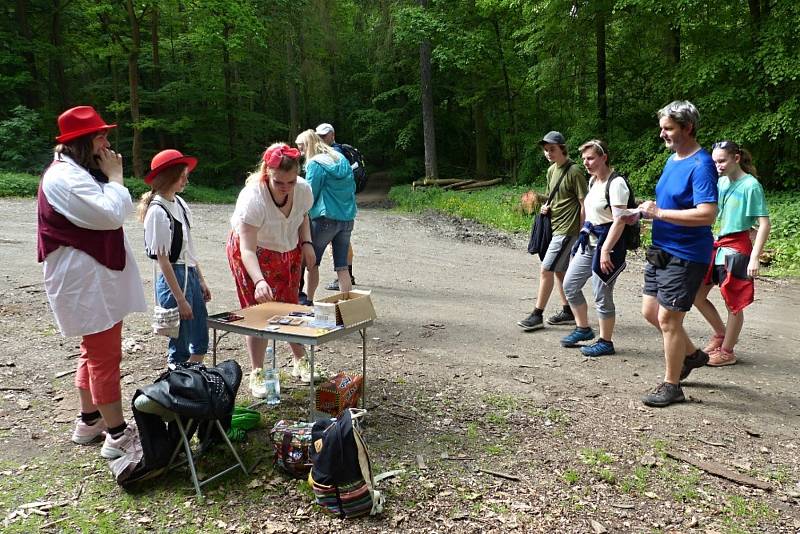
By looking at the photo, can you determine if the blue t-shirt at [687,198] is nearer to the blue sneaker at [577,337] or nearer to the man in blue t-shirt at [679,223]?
the man in blue t-shirt at [679,223]

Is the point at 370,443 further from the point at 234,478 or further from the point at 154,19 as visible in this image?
the point at 154,19

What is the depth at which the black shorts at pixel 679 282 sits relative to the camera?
409cm

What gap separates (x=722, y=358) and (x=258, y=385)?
3924mm

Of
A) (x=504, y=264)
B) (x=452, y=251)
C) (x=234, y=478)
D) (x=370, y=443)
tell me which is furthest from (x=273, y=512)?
(x=452, y=251)

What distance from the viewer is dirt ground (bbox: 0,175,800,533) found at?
10.2 ft

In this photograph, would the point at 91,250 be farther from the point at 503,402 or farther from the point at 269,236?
the point at 503,402

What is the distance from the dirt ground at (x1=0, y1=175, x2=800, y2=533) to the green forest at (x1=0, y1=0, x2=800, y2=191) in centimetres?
1071

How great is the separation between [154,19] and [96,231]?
24.7 m

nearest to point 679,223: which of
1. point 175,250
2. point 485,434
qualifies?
point 485,434

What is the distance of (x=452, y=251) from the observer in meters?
11.2

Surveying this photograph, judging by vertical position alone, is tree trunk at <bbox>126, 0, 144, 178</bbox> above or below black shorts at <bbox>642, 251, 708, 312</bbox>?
above

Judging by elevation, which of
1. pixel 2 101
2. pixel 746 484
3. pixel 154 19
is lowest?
pixel 746 484

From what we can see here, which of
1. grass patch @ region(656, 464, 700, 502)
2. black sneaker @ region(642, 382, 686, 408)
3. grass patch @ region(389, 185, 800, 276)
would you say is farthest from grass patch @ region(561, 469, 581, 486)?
grass patch @ region(389, 185, 800, 276)

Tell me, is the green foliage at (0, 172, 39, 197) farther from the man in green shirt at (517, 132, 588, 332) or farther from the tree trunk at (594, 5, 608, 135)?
the tree trunk at (594, 5, 608, 135)
